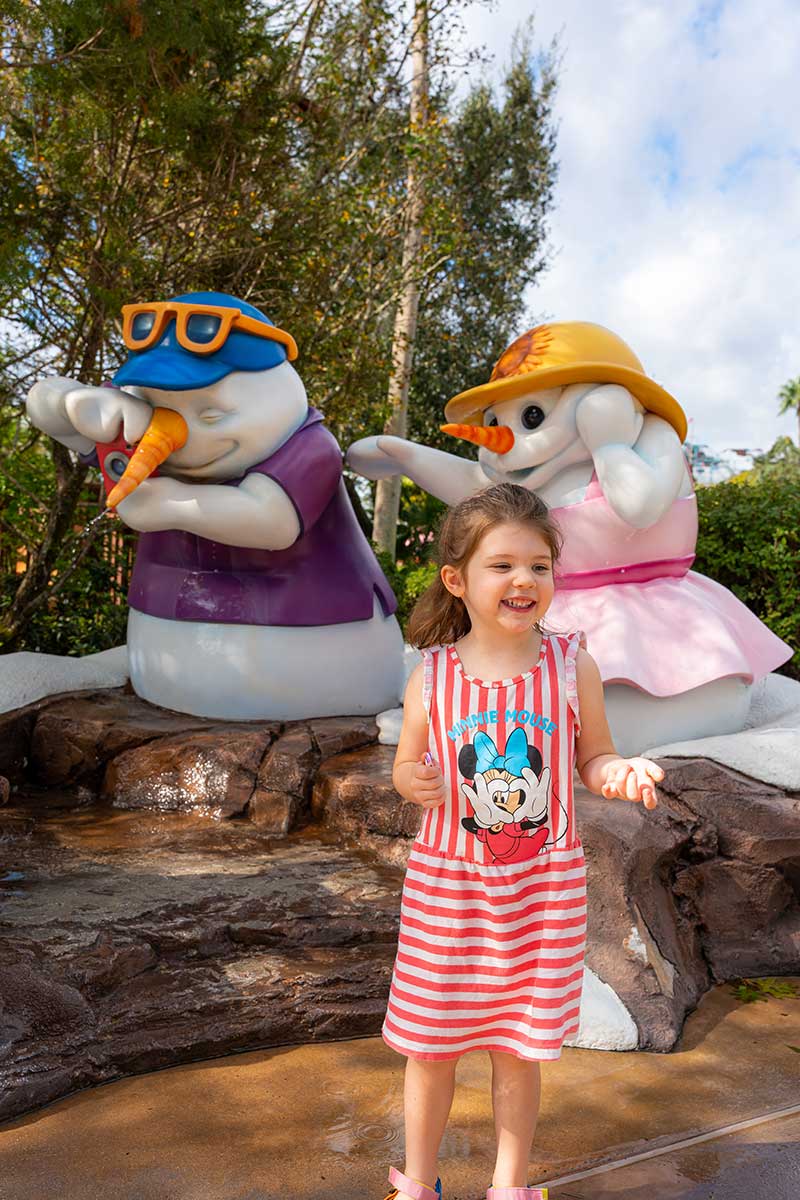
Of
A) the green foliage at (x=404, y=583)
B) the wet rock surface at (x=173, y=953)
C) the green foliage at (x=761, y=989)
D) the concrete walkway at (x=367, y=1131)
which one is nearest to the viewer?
the concrete walkway at (x=367, y=1131)

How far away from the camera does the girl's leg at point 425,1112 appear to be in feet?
5.69

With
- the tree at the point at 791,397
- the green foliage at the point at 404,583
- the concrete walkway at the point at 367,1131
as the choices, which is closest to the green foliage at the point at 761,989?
the concrete walkway at the point at 367,1131

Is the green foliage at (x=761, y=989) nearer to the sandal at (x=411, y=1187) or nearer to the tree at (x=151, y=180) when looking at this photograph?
the sandal at (x=411, y=1187)

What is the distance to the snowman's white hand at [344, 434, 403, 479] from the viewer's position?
4.07 meters

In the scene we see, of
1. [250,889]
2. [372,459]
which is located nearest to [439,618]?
[250,889]

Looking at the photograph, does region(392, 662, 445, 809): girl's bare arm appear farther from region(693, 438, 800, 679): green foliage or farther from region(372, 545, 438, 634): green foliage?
region(372, 545, 438, 634): green foliage

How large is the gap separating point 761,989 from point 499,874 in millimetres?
1621

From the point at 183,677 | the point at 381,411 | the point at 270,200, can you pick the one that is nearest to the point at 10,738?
the point at 183,677

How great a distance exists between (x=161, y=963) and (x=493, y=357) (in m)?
13.6

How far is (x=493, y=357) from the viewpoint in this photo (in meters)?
15.3

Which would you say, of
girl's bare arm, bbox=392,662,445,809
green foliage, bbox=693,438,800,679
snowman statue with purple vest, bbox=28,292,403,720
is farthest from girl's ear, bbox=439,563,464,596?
green foliage, bbox=693,438,800,679

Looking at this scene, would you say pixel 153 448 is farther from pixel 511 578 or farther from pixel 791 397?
pixel 791 397

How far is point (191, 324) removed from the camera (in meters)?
3.80

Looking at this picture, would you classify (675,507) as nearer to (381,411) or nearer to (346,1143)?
(346,1143)
